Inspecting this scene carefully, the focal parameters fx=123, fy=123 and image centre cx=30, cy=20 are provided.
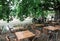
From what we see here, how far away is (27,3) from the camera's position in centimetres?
364

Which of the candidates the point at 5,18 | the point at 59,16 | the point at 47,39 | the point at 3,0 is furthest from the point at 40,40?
the point at 59,16

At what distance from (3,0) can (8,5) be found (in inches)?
12.2

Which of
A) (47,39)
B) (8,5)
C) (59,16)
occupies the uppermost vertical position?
(8,5)

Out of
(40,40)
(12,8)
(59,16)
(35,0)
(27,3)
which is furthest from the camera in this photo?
(59,16)

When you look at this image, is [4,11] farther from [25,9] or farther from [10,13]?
[25,9]

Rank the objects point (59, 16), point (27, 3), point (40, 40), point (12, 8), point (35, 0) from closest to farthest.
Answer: point (35, 0) → point (27, 3) → point (12, 8) → point (40, 40) → point (59, 16)

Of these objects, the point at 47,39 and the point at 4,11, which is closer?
the point at 4,11

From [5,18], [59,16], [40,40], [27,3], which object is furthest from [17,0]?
[59,16]

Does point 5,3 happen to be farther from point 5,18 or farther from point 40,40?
point 40,40

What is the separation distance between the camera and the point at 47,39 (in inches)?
241

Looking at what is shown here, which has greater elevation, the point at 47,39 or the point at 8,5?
the point at 8,5

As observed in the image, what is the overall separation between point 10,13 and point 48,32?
8.98 feet

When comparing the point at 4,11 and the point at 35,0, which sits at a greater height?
the point at 35,0

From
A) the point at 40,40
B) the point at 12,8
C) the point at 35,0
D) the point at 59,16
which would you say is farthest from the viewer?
the point at 59,16
